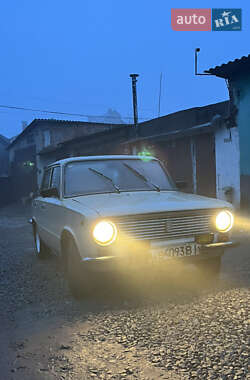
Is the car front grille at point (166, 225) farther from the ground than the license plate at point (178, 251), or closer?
farther from the ground

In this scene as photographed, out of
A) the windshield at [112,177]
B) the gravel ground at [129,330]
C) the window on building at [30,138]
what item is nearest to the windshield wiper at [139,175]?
the windshield at [112,177]

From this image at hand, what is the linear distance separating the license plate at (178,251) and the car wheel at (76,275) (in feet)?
2.60

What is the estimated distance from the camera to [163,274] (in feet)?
16.1

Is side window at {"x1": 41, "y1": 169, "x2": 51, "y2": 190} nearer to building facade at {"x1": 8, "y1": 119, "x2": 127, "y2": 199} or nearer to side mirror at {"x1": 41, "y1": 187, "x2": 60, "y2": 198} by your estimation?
side mirror at {"x1": 41, "y1": 187, "x2": 60, "y2": 198}

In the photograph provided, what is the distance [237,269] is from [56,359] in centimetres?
318

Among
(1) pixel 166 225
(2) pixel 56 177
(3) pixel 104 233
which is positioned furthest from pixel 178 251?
(2) pixel 56 177

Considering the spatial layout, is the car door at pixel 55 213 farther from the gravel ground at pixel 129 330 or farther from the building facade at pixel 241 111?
the building facade at pixel 241 111

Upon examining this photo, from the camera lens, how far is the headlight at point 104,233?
12.0 ft

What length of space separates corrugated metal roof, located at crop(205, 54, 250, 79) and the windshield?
671 centimetres

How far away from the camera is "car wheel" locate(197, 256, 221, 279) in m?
4.52

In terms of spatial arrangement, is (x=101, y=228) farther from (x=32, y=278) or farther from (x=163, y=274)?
(x=32, y=278)

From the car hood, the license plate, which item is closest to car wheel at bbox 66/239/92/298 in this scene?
the car hood

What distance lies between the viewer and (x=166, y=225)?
389 cm

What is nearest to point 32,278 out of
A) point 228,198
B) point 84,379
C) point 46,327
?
point 46,327
